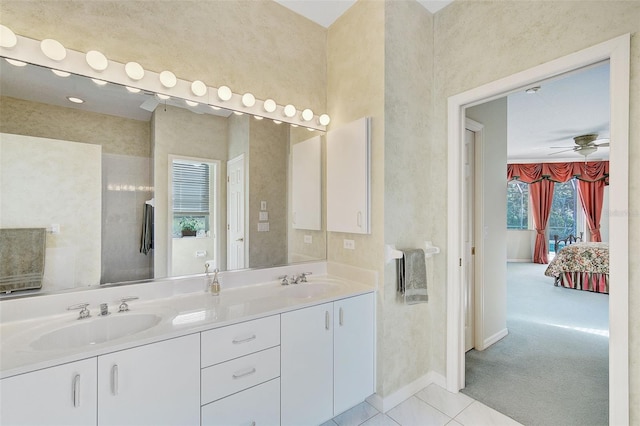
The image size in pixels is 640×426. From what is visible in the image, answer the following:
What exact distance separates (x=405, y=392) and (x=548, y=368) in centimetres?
136

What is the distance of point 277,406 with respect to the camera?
59.6 inches

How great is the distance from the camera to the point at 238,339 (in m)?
1.39

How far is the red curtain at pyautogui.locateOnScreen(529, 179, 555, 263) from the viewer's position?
711 cm

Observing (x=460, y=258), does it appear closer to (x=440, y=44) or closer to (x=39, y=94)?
(x=440, y=44)

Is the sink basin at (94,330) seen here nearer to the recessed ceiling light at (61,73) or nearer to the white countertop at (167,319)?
the white countertop at (167,319)

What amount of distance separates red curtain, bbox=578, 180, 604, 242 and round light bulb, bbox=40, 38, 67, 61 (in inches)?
358

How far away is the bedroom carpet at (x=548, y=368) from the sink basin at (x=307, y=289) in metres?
1.30

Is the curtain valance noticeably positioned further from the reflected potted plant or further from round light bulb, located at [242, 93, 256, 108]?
the reflected potted plant

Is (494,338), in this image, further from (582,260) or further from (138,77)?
(138,77)

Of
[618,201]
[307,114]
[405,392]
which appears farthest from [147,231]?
[618,201]

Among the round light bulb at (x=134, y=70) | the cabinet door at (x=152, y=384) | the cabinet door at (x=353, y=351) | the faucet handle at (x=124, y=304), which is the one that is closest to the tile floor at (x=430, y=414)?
the cabinet door at (x=353, y=351)

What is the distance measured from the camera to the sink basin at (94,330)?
1.25 metres

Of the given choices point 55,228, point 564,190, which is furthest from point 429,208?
point 564,190

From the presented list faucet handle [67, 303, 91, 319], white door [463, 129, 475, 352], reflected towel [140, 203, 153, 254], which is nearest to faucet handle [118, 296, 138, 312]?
faucet handle [67, 303, 91, 319]
